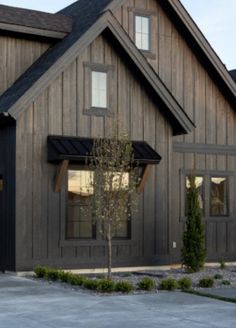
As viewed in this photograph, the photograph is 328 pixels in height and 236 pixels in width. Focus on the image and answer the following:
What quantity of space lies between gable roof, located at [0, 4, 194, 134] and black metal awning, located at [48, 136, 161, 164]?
1.25 m

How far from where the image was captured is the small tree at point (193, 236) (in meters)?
18.4

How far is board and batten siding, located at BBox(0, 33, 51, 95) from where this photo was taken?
1897 centimetres

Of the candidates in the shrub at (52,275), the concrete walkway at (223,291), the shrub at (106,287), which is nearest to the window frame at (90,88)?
the shrub at (52,275)

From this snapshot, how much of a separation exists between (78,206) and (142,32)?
19.2ft

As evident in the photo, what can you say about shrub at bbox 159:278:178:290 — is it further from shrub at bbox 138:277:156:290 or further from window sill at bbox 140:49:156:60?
window sill at bbox 140:49:156:60

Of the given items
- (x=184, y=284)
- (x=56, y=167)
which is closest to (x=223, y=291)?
(x=184, y=284)

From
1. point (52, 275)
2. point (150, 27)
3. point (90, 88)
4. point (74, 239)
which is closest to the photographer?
point (52, 275)

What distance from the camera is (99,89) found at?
62.1 feet

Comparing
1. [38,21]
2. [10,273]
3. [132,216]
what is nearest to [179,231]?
[132,216]

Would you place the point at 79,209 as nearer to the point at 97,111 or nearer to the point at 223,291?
the point at 97,111

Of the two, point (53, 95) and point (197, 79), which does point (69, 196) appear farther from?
point (197, 79)

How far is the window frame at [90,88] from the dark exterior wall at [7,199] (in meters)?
2.14

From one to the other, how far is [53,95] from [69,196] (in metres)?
2.59

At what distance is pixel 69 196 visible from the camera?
1822cm
